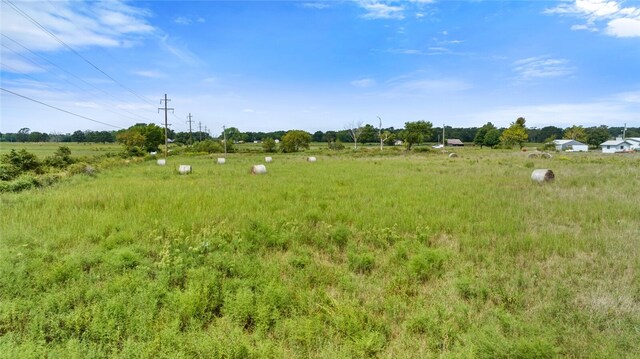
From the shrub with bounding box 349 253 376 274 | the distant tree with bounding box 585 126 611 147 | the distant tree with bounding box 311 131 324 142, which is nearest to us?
the shrub with bounding box 349 253 376 274

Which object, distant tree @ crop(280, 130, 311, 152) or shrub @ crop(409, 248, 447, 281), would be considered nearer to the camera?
shrub @ crop(409, 248, 447, 281)

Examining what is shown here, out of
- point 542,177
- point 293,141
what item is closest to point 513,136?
point 293,141

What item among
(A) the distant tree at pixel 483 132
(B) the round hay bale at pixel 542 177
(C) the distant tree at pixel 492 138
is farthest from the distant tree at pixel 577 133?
(B) the round hay bale at pixel 542 177

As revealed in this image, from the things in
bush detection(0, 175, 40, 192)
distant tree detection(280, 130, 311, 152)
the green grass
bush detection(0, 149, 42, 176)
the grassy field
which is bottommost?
the grassy field

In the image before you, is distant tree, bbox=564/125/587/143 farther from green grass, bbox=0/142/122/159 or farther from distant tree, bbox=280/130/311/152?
green grass, bbox=0/142/122/159

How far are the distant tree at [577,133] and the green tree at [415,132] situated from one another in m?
53.1

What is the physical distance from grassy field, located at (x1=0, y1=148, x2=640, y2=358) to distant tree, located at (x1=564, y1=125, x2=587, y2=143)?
10897cm

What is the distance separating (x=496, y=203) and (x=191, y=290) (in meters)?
9.45

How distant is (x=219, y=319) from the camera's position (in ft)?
13.0

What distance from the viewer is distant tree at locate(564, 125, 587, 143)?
9169cm

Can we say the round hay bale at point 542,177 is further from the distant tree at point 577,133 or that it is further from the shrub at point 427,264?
the distant tree at point 577,133

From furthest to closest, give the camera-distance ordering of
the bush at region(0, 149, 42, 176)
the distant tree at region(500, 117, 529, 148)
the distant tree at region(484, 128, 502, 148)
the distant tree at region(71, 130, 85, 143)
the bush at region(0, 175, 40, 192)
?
the distant tree at region(71, 130, 85, 143) < the distant tree at region(484, 128, 502, 148) < the distant tree at region(500, 117, 529, 148) < the bush at region(0, 149, 42, 176) < the bush at region(0, 175, 40, 192)

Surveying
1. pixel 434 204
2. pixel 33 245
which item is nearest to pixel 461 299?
pixel 434 204

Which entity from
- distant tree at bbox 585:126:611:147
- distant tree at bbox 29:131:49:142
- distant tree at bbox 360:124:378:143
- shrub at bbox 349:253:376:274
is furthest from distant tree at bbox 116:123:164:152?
distant tree at bbox 585:126:611:147
